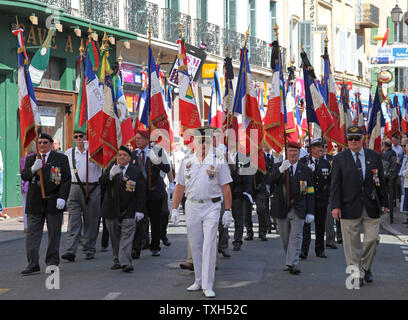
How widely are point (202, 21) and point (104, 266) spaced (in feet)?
69.1

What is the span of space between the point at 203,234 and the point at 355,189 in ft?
6.31

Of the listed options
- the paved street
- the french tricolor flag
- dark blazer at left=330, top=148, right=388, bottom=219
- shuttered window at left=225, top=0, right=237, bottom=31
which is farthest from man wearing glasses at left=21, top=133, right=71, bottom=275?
shuttered window at left=225, top=0, right=237, bottom=31

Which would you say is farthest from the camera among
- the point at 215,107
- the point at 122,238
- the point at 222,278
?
the point at 215,107

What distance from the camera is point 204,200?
9266 mm

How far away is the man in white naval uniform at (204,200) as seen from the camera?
9.12m

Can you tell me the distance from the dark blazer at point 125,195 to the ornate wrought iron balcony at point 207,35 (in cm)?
1941

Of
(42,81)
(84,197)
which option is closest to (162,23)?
(42,81)

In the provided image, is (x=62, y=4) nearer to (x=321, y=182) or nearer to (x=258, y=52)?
(x=321, y=182)

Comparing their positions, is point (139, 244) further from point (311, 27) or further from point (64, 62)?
point (311, 27)

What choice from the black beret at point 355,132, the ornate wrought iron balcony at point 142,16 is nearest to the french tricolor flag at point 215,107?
the ornate wrought iron balcony at point 142,16

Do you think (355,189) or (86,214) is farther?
(86,214)

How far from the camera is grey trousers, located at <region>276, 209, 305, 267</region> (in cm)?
1070

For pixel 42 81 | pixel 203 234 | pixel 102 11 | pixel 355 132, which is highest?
pixel 102 11
